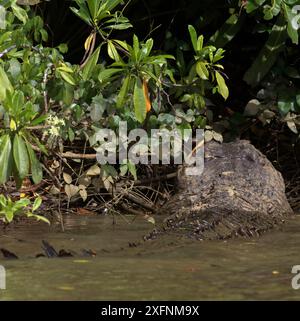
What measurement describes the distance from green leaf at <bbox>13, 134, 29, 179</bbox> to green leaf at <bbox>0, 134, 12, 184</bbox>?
0.03 metres

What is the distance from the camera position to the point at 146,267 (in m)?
2.76

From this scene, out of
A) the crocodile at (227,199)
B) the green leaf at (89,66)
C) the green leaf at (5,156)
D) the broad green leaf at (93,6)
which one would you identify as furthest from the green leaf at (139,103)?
the green leaf at (5,156)

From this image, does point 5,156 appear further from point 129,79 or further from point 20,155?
point 129,79

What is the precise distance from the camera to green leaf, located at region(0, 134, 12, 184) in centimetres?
295

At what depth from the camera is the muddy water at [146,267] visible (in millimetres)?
2393

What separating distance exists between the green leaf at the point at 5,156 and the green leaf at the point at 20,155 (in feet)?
0.10

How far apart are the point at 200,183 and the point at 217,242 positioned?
91cm

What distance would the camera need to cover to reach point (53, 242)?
10.8 ft

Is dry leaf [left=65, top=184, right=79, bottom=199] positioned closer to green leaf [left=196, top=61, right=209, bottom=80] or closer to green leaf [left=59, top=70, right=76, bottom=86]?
green leaf [left=59, top=70, right=76, bottom=86]

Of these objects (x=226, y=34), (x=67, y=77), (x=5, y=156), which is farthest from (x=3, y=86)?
(x=226, y=34)

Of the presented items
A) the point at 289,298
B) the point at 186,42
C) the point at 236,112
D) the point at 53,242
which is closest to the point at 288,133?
the point at 236,112

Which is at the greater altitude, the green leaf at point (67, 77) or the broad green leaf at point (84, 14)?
the broad green leaf at point (84, 14)

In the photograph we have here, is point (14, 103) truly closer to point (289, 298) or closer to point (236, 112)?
point (289, 298)

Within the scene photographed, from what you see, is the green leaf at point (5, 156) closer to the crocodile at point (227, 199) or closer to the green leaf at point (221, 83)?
the crocodile at point (227, 199)
